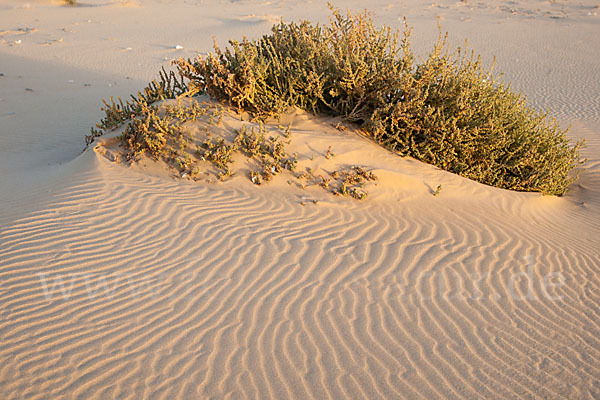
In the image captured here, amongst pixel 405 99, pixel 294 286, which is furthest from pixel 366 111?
pixel 294 286

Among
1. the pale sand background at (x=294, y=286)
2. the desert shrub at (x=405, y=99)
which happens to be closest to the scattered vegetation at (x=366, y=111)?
the desert shrub at (x=405, y=99)

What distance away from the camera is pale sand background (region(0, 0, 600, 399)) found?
2.96 metres

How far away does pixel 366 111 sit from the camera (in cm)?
626

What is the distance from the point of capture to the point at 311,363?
304 centimetres

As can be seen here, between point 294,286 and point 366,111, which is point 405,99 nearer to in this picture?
point 366,111

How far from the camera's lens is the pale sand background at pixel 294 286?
2.96m

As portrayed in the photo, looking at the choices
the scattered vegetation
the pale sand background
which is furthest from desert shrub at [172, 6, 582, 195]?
the pale sand background

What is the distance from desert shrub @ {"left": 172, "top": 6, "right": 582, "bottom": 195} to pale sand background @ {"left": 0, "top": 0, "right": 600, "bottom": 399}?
394mm

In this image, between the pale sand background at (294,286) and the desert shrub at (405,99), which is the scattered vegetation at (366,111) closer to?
the desert shrub at (405,99)

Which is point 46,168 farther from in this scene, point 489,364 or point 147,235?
point 489,364

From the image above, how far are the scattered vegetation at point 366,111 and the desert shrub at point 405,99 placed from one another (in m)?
0.02

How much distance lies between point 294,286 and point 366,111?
3.51 meters

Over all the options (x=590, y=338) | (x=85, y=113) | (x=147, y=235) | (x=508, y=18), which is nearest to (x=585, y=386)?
(x=590, y=338)

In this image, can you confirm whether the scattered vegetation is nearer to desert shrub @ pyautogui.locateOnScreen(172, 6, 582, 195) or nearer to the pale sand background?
desert shrub @ pyautogui.locateOnScreen(172, 6, 582, 195)
